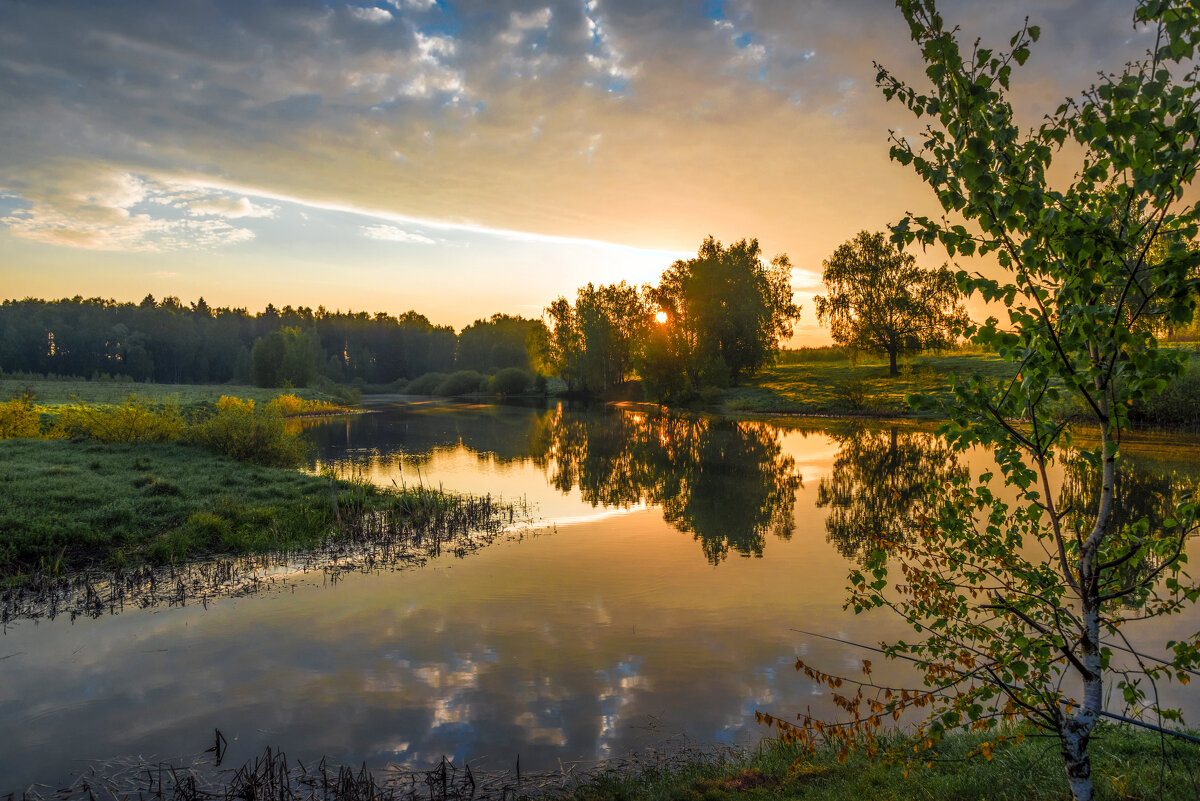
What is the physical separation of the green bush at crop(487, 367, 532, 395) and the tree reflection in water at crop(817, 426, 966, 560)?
79.0 meters

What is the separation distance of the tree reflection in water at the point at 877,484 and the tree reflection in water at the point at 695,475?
1558 millimetres

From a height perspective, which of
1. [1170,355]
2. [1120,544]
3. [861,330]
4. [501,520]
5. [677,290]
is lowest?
[501,520]

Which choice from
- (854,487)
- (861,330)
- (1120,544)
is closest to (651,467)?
(854,487)

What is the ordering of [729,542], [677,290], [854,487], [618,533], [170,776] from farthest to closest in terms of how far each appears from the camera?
[677,290]
[854,487]
[618,533]
[729,542]
[170,776]

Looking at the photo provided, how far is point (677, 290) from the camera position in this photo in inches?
3383

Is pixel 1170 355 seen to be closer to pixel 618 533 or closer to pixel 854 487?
pixel 618 533

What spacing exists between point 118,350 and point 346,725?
6138 inches

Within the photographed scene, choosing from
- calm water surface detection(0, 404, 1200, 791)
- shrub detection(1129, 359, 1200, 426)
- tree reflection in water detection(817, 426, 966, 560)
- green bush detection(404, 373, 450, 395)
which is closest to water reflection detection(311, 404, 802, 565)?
calm water surface detection(0, 404, 1200, 791)

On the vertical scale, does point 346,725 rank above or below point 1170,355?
below

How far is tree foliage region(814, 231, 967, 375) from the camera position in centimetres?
6956

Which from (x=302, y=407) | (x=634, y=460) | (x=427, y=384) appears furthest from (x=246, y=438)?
(x=427, y=384)

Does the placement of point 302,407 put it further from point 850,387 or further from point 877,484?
point 877,484

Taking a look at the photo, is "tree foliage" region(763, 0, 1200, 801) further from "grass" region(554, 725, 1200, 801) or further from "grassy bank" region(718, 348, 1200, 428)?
"grassy bank" region(718, 348, 1200, 428)

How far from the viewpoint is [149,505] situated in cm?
1655
